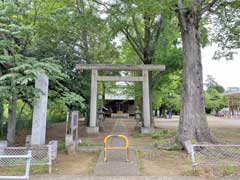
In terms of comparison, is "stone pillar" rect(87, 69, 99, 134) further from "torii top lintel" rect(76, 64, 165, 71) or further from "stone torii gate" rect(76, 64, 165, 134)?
"torii top lintel" rect(76, 64, 165, 71)

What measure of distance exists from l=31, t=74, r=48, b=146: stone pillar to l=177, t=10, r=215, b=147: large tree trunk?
5.10 meters

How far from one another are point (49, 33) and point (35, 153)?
713 centimetres

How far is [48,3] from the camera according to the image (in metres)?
10.3

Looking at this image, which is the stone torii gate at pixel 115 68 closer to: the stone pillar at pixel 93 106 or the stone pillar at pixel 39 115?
the stone pillar at pixel 93 106

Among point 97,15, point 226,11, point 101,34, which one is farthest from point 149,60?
point 226,11

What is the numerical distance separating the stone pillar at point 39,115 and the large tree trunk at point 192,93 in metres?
5.10

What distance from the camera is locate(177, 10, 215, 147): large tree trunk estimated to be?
27.6ft

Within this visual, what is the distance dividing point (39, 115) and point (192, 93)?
585 centimetres

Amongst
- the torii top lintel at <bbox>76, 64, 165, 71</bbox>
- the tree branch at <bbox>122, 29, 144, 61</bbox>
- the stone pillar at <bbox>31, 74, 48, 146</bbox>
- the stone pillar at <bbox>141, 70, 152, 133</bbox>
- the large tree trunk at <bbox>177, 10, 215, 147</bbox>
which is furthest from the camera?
the tree branch at <bbox>122, 29, 144, 61</bbox>

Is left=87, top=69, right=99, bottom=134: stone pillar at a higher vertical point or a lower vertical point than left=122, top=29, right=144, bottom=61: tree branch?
lower

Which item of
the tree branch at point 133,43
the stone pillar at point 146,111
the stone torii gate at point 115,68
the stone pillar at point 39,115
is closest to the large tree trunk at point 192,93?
the stone torii gate at point 115,68

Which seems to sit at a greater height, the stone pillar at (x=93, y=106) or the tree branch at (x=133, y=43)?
the tree branch at (x=133, y=43)

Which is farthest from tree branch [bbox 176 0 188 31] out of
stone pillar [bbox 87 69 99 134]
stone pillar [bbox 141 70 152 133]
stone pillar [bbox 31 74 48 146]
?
stone pillar [bbox 87 69 99 134]

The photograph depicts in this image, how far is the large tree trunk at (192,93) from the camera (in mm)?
8406
